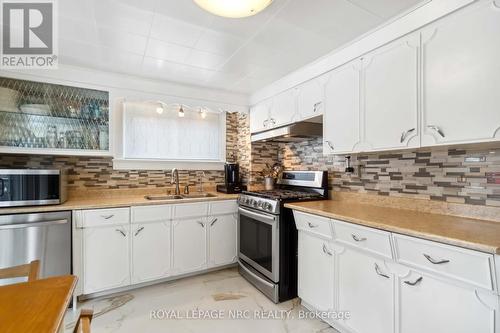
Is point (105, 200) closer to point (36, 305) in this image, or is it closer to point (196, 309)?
point (196, 309)

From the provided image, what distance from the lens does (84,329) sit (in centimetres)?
82

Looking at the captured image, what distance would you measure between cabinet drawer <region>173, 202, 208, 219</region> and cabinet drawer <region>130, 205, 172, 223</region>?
0.08m

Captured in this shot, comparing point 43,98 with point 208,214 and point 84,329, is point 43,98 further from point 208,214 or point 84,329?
point 84,329

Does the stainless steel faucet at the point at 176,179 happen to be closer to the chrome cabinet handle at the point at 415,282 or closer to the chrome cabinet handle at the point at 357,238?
the chrome cabinet handle at the point at 357,238

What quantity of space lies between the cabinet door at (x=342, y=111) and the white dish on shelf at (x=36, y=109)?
2652 millimetres

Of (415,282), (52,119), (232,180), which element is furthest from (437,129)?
(52,119)

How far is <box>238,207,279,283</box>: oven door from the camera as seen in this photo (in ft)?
7.27

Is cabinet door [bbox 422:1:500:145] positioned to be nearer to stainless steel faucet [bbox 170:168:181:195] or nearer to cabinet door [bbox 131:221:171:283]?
cabinet door [bbox 131:221:171:283]

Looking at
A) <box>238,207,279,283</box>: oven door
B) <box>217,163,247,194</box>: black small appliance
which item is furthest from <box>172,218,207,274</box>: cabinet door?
<box>217,163,247,194</box>: black small appliance

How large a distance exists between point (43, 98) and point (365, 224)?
3015 mm

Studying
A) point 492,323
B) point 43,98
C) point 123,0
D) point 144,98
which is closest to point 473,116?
point 492,323

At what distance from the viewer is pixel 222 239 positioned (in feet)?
9.39

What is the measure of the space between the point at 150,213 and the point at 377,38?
8.16ft

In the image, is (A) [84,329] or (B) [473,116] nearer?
(A) [84,329]
